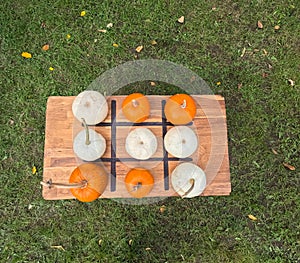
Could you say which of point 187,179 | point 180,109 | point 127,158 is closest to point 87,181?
point 127,158

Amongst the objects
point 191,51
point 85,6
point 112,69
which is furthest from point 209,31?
point 85,6

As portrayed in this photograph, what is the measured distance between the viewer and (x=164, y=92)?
315 cm

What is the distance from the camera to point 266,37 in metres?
3.39

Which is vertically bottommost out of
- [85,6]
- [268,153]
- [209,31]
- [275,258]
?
[275,258]

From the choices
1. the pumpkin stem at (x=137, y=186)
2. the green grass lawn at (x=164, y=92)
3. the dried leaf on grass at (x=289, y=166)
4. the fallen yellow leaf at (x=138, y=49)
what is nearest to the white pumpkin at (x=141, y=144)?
the pumpkin stem at (x=137, y=186)

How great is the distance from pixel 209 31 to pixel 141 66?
0.74 meters

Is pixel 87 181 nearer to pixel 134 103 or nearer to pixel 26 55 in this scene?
pixel 134 103

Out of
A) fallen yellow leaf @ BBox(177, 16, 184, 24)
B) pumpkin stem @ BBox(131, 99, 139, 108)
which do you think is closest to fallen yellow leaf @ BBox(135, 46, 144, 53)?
fallen yellow leaf @ BBox(177, 16, 184, 24)

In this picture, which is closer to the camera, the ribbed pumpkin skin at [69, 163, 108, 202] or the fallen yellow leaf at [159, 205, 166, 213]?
the ribbed pumpkin skin at [69, 163, 108, 202]

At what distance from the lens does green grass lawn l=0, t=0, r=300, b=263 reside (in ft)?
9.53

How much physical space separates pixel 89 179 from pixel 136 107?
0.59 meters

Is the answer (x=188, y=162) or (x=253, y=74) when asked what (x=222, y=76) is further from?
(x=188, y=162)

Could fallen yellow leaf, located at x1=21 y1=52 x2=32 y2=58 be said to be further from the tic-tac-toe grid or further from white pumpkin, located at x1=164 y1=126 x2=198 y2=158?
white pumpkin, located at x1=164 y1=126 x2=198 y2=158

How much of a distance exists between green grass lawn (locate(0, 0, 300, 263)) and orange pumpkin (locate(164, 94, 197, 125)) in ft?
2.05
